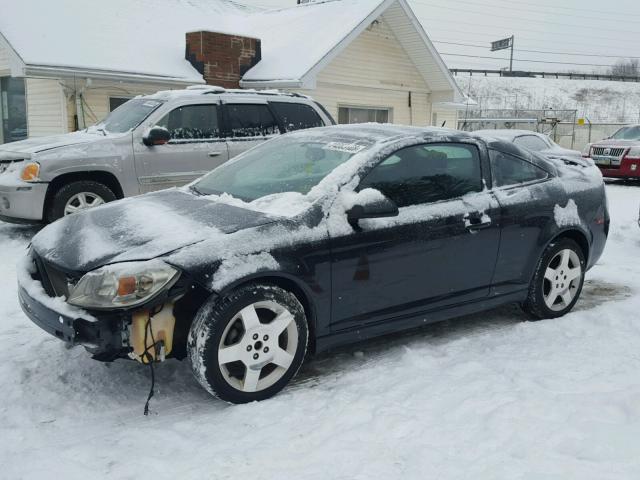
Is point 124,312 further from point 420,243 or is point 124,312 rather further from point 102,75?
point 102,75

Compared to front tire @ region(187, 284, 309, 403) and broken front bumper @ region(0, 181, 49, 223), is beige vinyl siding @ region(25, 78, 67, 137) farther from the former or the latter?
front tire @ region(187, 284, 309, 403)

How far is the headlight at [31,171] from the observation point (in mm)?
7543

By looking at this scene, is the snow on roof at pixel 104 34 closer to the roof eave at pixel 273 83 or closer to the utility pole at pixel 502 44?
the roof eave at pixel 273 83

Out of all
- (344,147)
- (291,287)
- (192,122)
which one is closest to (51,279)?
(291,287)

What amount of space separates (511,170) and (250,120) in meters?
4.81

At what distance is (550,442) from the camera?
10.5 ft

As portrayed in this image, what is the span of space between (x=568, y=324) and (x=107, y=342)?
3.52 meters

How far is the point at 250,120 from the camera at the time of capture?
9.05 m

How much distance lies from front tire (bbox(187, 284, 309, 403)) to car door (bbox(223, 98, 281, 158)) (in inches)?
212

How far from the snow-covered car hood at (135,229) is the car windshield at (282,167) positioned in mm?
311

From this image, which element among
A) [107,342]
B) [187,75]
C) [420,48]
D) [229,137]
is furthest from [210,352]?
[420,48]

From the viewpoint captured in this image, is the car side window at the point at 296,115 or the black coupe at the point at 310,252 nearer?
the black coupe at the point at 310,252

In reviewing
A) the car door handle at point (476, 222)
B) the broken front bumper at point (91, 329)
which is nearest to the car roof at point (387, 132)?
the car door handle at point (476, 222)

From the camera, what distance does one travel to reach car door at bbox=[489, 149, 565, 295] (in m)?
4.84
